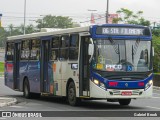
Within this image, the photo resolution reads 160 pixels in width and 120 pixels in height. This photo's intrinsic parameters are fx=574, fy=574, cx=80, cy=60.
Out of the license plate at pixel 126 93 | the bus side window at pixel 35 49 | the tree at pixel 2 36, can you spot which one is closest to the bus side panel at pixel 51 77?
the bus side window at pixel 35 49

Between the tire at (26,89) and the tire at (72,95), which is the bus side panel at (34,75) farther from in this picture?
the tire at (72,95)

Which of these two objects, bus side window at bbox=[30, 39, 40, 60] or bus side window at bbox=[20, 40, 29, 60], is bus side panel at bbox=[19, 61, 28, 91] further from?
bus side window at bbox=[30, 39, 40, 60]

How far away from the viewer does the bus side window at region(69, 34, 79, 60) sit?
811 inches

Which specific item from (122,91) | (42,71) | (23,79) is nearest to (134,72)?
(122,91)

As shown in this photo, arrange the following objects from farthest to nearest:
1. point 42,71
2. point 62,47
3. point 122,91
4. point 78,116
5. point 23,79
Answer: point 23,79 → point 42,71 → point 62,47 → point 122,91 → point 78,116

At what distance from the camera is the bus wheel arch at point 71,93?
2056 cm

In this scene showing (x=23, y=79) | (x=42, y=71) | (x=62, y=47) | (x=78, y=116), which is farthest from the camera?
(x=23, y=79)

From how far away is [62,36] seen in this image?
22.1 m

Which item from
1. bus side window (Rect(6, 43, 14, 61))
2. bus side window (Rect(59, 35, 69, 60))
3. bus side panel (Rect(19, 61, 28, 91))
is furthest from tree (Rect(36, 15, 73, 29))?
bus side window (Rect(59, 35, 69, 60))

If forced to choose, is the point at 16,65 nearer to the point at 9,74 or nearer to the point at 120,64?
the point at 9,74

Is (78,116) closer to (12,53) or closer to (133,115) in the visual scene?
(133,115)

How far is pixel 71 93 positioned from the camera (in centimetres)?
2084

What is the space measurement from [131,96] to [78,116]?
137 inches

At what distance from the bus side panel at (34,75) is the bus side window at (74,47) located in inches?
145
